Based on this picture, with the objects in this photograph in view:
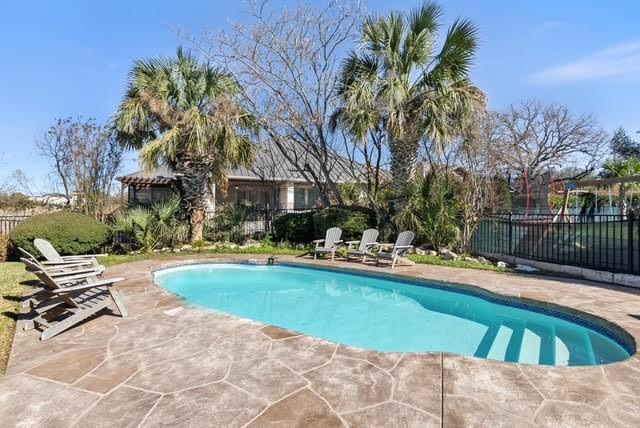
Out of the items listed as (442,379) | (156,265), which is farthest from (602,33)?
(156,265)

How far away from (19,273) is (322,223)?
8748mm

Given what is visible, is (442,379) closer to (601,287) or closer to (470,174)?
(601,287)

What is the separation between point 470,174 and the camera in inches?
463

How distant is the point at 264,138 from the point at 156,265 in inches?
280

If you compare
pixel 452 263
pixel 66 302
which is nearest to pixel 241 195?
pixel 452 263

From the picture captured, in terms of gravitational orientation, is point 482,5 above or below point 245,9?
below

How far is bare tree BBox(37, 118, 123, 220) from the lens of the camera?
16.5m

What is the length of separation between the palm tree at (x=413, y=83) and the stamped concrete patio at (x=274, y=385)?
25.7 feet

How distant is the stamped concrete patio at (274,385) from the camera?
9.49 ft

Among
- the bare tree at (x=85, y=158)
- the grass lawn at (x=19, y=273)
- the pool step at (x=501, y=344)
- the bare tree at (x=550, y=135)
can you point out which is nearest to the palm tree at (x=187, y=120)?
the grass lawn at (x=19, y=273)

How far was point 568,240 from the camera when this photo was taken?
31.0 feet

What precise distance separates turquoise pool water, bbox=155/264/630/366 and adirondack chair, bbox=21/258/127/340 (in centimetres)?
245

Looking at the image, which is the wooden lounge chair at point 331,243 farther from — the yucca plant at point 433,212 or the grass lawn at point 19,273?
the yucca plant at point 433,212

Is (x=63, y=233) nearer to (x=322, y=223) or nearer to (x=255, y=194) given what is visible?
(x=322, y=223)
